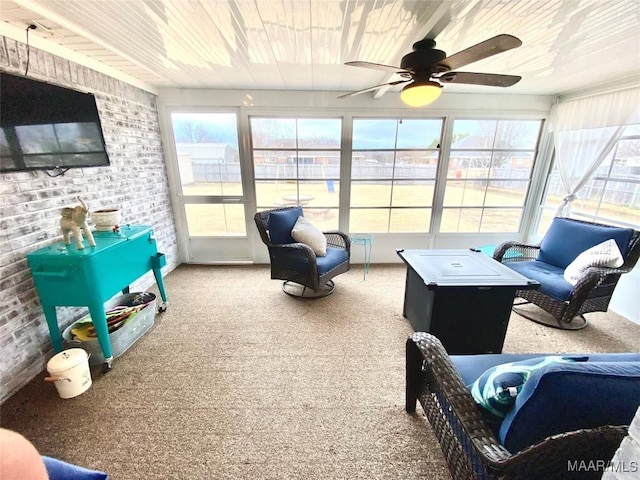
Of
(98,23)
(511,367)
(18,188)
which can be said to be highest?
(98,23)

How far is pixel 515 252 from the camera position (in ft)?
9.70

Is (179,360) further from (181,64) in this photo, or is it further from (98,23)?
(181,64)

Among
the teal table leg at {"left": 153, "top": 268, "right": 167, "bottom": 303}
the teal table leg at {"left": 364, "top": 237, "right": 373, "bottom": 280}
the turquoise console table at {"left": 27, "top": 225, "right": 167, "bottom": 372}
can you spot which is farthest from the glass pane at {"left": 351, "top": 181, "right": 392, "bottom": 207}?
the turquoise console table at {"left": 27, "top": 225, "right": 167, "bottom": 372}

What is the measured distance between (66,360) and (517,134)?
5126 mm

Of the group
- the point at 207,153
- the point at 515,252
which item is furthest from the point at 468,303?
the point at 207,153

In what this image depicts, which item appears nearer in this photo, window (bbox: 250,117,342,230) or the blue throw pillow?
the blue throw pillow

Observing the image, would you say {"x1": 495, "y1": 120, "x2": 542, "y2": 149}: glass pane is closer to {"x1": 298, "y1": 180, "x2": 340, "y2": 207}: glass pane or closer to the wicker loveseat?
{"x1": 298, "y1": 180, "x2": 340, "y2": 207}: glass pane

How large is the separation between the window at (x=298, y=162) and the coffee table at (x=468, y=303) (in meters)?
1.94

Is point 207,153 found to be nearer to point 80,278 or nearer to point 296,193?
point 296,193

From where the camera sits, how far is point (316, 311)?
2.70m

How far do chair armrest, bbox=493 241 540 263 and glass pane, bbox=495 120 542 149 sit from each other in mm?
1547

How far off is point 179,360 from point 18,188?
1552mm

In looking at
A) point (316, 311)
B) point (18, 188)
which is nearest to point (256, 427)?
point (316, 311)

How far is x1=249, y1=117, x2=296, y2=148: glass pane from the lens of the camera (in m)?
3.49
